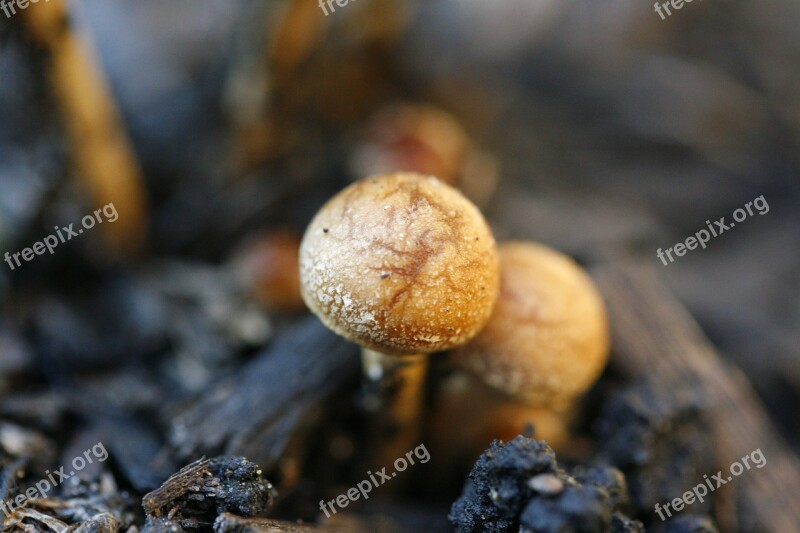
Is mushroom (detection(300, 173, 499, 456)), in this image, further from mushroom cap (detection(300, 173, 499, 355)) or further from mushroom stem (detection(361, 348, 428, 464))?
mushroom stem (detection(361, 348, 428, 464))

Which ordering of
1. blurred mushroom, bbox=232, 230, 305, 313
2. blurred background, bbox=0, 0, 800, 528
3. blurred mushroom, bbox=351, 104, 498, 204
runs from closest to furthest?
blurred background, bbox=0, 0, 800, 528, blurred mushroom, bbox=232, 230, 305, 313, blurred mushroom, bbox=351, 104, 498, 204

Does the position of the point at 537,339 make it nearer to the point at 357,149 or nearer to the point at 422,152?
the point at 422,152

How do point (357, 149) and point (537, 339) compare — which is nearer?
point (537, 339)

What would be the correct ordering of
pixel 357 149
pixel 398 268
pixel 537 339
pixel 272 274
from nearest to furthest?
pixel 398 268
pixel 537 339
pixel 272 274
pixel 357 149

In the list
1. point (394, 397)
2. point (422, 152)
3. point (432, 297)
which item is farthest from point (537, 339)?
point (422, 152)

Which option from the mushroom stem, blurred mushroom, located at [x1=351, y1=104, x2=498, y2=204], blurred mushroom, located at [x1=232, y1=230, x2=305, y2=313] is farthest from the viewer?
blurred mushroom, located at [x1=351, y1=104, x2=498, y2=204]

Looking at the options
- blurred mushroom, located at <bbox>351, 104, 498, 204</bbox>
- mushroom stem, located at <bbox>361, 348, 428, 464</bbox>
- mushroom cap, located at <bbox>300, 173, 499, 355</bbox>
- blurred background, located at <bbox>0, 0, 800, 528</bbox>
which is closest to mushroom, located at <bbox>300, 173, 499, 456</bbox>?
mushroom cap, located at <bbox>300, 173, 499, 355</bbox>

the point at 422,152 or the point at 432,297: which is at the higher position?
the point at 422,152

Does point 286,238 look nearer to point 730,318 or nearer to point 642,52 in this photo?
point 730,318
